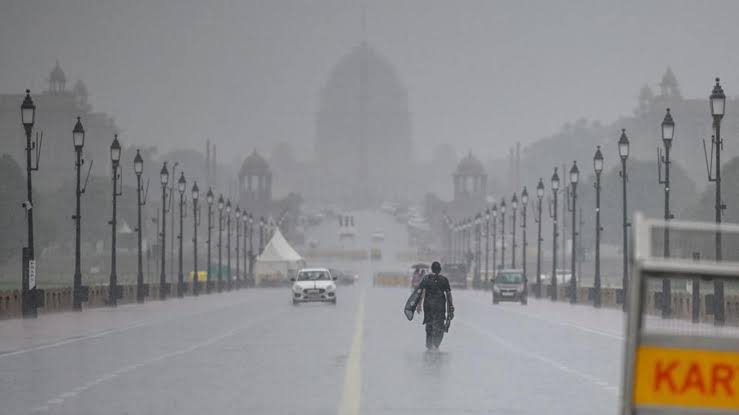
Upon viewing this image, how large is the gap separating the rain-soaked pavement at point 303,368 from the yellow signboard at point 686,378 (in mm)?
8790

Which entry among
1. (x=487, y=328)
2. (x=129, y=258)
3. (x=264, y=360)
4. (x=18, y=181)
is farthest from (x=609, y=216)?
(x=264, y=360)

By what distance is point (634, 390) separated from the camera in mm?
8828

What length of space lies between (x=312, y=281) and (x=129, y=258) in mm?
104142

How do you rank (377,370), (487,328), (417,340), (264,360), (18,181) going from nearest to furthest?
(377,370) → (264,360) → (417,340) → (487,328) → (18,181)

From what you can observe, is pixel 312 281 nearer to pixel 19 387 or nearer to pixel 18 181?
pixel 19 387

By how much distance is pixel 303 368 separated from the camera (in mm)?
26234

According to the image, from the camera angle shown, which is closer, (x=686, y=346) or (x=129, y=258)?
(x=686, y=346)

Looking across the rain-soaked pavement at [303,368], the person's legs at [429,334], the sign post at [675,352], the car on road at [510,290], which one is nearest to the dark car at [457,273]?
the car on road at [510,290]

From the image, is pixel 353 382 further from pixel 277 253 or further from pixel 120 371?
pixel 277 253

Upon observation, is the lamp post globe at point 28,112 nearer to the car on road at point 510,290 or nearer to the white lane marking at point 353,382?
the white lane marking at point 353,382

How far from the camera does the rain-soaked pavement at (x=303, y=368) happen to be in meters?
19.1

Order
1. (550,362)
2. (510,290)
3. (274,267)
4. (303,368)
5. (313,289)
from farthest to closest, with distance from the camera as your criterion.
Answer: (274,267) → (510,290) → (313,289) → (550,362) → (303,368)

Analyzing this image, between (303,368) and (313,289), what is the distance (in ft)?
152

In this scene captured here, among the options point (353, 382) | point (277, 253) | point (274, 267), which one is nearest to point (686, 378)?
point (353, 382)
